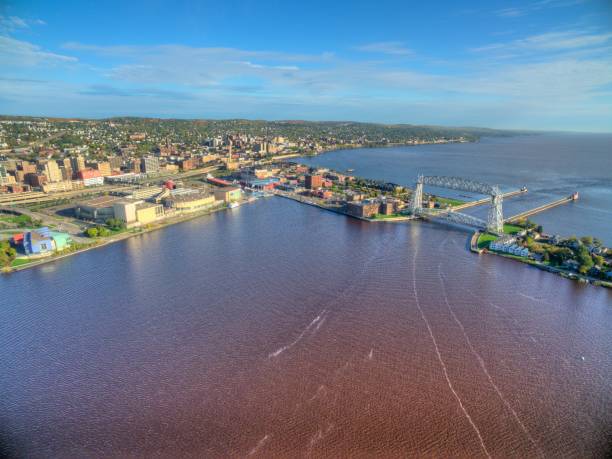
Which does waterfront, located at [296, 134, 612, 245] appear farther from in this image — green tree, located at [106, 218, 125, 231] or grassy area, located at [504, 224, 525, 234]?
green tree, located at [106, 218, 125, 231]

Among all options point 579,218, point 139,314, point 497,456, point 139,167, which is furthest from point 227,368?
point 139,167

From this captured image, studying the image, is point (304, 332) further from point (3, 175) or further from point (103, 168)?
point (103, 168)

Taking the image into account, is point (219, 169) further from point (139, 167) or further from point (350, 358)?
point (350, 358)

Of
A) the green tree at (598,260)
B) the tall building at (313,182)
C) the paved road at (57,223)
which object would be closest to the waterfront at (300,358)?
the green tree at (598,260)

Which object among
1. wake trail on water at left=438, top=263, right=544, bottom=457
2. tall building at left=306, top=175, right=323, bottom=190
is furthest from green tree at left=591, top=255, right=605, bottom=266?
tall building at left=306, top=175, right=323, bottom=190

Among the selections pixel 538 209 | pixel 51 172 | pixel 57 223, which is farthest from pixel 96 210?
pixel 538 209

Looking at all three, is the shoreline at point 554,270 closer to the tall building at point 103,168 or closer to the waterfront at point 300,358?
the waterfront at point 300,358
